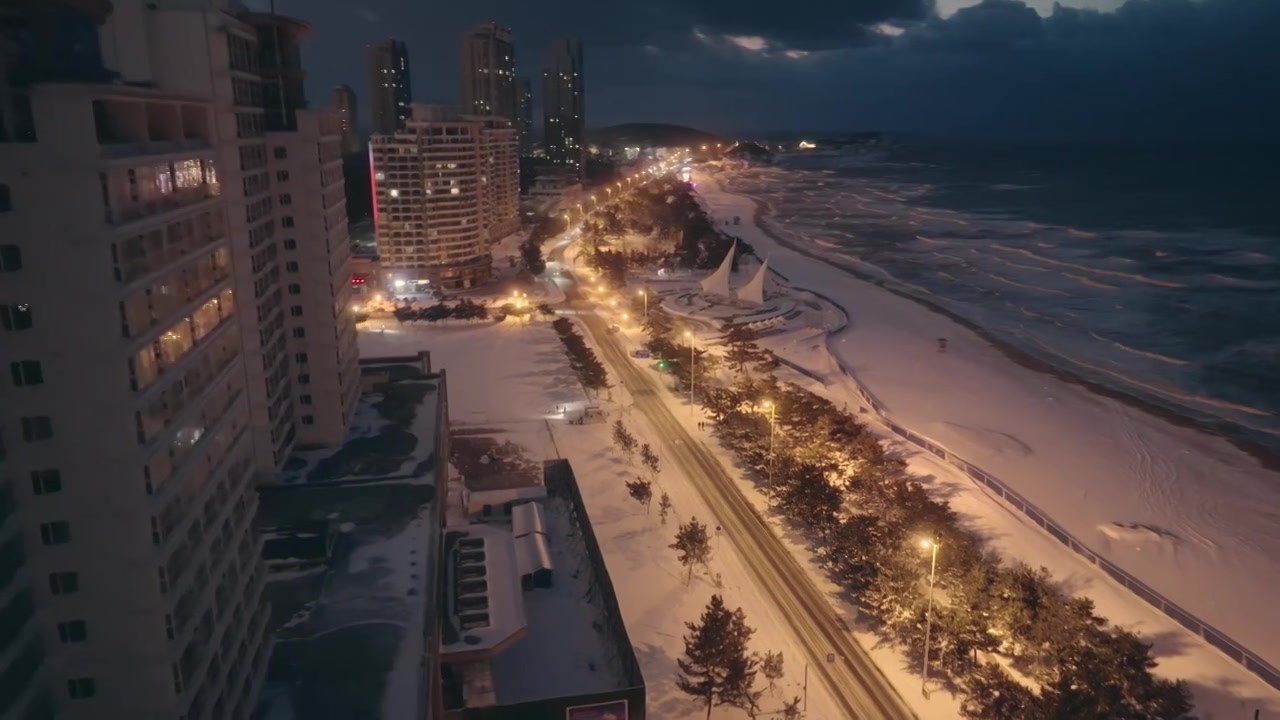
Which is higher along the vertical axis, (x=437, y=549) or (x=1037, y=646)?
(x=437, y=549)

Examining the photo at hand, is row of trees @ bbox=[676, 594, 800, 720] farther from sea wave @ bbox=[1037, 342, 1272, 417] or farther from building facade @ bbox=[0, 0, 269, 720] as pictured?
sea wave @ bbox=[1037, 342, 1272, 417]

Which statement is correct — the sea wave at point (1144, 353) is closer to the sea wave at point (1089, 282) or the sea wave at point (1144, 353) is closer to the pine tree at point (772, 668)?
the sea wave at point (1089, 282)

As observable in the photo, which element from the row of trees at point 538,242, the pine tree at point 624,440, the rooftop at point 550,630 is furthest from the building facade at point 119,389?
the row of trees at point 538,242

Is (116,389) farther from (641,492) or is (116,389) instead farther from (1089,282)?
(1089,282)

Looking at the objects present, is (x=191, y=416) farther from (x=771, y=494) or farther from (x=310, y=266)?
(x=771, y=494)

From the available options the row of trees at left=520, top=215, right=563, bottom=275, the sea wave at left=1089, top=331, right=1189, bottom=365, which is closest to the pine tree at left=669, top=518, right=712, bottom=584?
the sea wave at left=1089, top=331, right=1189, bottom=365

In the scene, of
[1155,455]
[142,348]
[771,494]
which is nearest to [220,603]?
[142,348]

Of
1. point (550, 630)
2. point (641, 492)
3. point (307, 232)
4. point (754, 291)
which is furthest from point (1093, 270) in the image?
point (550, 630)
